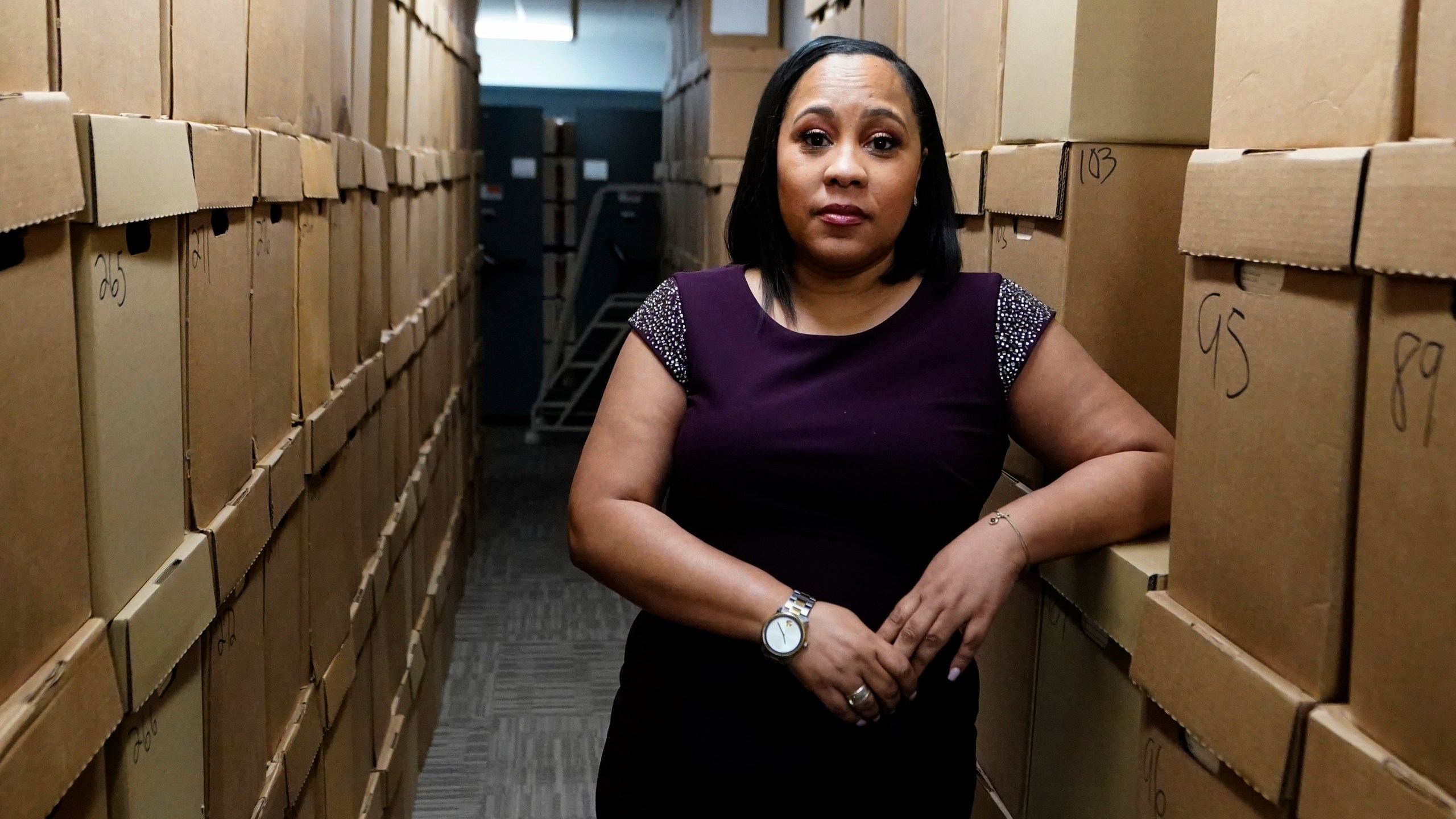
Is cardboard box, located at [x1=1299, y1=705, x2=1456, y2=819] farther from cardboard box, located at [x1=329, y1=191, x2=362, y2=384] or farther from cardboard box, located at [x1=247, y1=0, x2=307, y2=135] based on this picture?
cardboard box, located at [x1=329, y1=191, x2=362, y2=384]

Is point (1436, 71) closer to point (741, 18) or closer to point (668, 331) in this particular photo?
point (668, 331)

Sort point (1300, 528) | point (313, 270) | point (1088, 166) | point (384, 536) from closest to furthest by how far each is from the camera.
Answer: point (1300, 528), point (1088, 166), point (313, 270), point (384, 536)

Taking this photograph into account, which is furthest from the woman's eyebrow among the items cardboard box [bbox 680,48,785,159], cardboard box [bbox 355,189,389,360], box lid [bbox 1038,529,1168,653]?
cardboard box [bbox 680,48,785,159]

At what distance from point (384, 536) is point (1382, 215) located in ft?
6.17

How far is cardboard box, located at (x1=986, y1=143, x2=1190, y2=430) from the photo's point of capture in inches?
52.5

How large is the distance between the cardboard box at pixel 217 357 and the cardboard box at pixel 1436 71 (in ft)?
2.93

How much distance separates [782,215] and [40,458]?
0.74 meters

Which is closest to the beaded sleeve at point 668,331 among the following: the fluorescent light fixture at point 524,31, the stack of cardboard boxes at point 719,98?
the stack of cardboard boxes at point 719,98

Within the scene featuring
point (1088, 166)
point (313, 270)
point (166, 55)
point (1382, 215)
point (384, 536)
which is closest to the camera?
point (1382, 215)

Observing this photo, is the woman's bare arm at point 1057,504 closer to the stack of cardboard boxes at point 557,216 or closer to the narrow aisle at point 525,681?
the narrow aisle at point 525,681

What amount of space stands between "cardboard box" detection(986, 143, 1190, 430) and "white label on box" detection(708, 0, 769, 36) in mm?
2895

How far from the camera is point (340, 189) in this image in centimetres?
186

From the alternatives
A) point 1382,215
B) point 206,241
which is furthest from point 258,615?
point 1382,215

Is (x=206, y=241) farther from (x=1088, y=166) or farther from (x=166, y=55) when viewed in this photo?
(x=1088, y=166)
